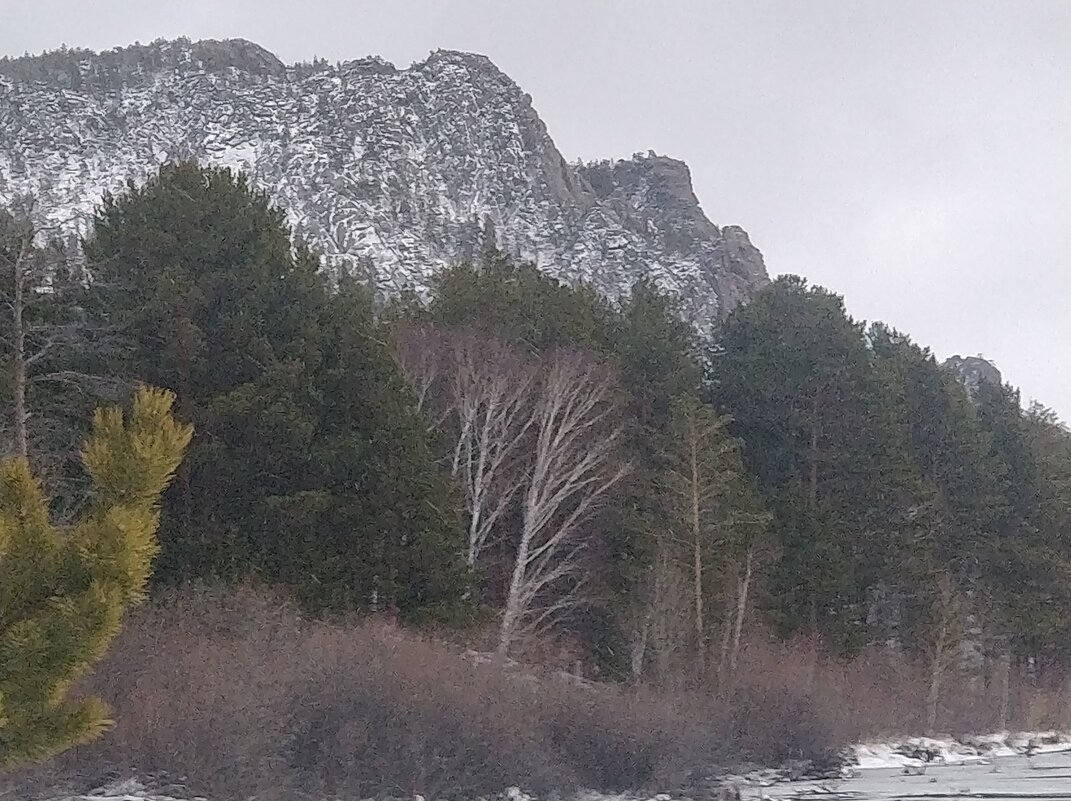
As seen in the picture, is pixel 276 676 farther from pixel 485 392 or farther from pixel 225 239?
pixel 485 392

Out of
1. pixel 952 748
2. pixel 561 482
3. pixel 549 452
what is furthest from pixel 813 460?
pixel 549 452

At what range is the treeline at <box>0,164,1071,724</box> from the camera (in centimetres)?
2250

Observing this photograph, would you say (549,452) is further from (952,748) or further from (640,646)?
(952,748)

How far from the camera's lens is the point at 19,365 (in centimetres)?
1850

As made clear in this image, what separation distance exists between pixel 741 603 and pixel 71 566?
1080 inches

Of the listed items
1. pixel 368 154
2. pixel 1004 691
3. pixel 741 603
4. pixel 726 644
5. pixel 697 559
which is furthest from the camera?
pixel 368 154

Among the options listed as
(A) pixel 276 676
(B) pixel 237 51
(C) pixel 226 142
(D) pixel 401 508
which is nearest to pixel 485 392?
(D) pixel 401 508

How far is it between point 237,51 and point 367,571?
311 feet

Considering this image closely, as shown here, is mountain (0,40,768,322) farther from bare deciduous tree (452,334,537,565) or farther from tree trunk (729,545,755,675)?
bare deciduous tree (452,334,537,565)

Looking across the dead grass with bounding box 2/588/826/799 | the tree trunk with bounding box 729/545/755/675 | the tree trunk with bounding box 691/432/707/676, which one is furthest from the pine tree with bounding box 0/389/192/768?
the tree trunk with bounding box 691/432/707/676

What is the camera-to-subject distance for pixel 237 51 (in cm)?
10912

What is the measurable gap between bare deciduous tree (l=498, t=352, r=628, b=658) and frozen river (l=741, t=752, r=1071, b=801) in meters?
7.17

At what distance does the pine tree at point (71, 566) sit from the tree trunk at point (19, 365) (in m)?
12.3

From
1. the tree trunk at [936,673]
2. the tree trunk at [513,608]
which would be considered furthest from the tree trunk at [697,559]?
the tree trunk at [936,673]
